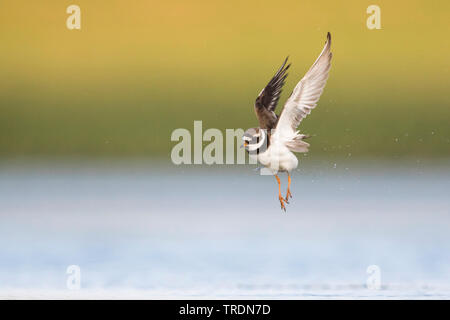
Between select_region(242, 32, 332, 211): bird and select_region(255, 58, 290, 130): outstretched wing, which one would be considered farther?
select_region(255, 58, 290, 130): outstretched wing

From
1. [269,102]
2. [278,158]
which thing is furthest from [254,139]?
[269,102]

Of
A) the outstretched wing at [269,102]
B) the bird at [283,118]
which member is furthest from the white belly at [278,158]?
the outstretched wing at [269,102]

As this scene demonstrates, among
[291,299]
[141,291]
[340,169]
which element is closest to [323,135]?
[340,169]

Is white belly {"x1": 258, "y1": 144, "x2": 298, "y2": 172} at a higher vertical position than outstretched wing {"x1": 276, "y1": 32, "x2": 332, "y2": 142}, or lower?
lower

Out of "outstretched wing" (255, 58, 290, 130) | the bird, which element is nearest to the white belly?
the bird

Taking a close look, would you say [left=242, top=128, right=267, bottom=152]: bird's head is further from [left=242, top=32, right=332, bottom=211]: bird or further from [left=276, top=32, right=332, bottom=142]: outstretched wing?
[left=276, top=32, right=332, bottom=142]: outstretched wing

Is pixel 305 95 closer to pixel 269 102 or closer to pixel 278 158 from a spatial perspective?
pixel 269 102

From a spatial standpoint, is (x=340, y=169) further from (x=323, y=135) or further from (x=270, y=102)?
(x=270, y=102)
